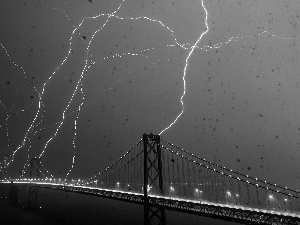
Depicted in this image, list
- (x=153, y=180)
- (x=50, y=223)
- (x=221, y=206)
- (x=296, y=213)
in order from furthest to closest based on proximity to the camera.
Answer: (x=50, y=223)
(x=153, y=180)
(x=221, y=206)
(x=296, y=213)

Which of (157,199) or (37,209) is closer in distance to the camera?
(157,199)

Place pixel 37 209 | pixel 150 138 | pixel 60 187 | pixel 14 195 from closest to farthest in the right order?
pixel 150 138 → pixel 60 187 → pixel 37 209 → pixel 14 195

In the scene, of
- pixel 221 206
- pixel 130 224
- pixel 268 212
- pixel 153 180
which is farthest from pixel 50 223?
Answer: pixel 268 212

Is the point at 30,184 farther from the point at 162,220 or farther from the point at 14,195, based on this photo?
the point at 162,220

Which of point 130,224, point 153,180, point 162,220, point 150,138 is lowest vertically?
point 130,224

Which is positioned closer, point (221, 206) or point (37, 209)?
point (221, 206)

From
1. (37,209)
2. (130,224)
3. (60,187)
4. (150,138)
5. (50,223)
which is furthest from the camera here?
(37,209)

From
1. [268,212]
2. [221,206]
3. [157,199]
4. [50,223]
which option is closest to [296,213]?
[268,212]

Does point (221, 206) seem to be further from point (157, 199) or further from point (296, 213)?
point (157, 199)

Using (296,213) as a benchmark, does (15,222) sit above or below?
below
